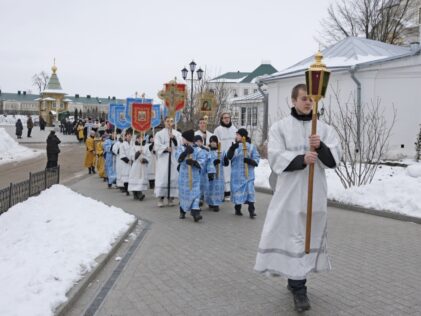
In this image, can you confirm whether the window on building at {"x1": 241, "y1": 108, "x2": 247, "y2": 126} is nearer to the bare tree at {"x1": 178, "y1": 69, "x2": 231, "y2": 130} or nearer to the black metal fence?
the bare tree at {"x1": 178, "y1": 69, "x2": 231, "y2": 130}

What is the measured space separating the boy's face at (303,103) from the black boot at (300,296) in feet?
5.32

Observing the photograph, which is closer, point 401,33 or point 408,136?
point 408,136

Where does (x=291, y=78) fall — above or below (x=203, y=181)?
above

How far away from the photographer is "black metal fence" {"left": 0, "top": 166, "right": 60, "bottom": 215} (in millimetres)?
8766

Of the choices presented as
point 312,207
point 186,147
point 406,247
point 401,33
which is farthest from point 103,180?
point 401,33

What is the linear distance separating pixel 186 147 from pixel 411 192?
16.6ft

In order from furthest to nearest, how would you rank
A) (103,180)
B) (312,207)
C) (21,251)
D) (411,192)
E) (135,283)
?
(103,180) < (411,192) < (21,251) < (135,283) < (312,207)

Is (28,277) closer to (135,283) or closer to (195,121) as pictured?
(135,283)

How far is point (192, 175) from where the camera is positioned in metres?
9.58

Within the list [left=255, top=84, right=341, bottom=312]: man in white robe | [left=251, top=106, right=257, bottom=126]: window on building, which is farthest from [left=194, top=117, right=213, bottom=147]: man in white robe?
[left=251, top=106, right=257, bottom=126]: window on building

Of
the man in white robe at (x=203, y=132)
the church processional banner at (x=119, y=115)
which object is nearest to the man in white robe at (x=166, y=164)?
the man in white robe at (x=203, y=132)

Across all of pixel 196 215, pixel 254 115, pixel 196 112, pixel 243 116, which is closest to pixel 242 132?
pixel 196 215

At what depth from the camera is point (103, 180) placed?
17.2 m

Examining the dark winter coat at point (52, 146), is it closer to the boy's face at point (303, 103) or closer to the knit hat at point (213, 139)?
the knit hat at point (213, 139)
